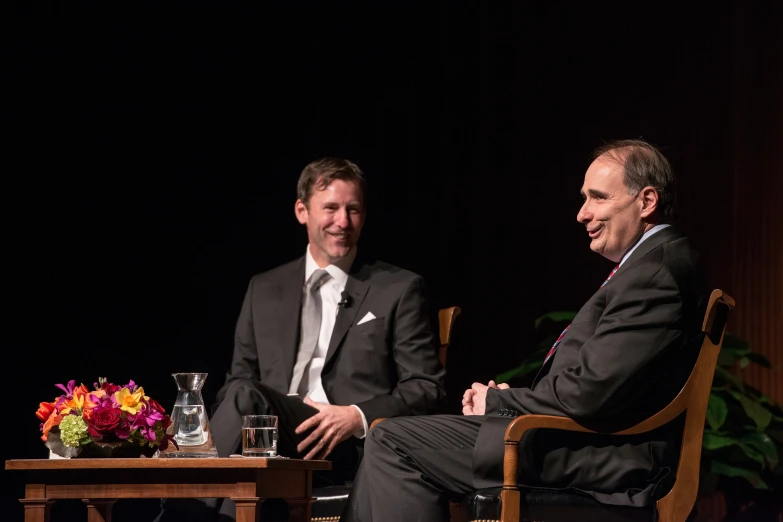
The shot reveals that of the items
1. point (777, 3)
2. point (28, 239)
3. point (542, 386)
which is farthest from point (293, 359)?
point (777, 3)

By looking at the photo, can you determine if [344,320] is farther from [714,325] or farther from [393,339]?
[714,325]

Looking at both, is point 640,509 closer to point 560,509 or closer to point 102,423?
point 560,509

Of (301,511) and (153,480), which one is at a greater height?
(153,480)

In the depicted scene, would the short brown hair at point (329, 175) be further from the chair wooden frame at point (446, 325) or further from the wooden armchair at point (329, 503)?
the wooden armchair at point (329, 503)

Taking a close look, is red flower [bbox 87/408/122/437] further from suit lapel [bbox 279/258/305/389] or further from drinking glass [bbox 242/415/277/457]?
suit lapel [bbox 279/258/305/389]

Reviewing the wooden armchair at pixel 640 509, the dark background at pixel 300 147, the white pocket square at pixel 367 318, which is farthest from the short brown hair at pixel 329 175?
the wooden armchair at pixel 640 509

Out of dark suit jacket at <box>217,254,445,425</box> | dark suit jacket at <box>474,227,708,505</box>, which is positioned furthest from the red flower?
dark suit jacket at <box>217,254,445,425</box>

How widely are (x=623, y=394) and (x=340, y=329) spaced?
1319 mm

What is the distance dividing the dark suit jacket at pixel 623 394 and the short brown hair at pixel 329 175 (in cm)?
133

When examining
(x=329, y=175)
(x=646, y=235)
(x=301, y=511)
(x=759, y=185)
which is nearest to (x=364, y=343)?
(x=329, y=175)

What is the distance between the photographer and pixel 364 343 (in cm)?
335

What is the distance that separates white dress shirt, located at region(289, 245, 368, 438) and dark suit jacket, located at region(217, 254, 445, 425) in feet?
0.11

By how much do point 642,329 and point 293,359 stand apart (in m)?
1.43

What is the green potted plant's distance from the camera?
14.1 feet
